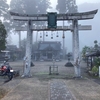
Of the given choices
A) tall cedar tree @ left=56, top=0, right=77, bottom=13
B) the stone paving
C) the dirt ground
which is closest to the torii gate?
the dirt ground

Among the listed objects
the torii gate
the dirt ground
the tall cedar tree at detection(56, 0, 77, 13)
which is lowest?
the dirt ground

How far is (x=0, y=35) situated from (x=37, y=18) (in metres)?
7.40

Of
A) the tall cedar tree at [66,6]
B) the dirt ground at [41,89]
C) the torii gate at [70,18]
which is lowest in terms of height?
the dirt ground at [41,89]

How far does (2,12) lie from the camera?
174ft

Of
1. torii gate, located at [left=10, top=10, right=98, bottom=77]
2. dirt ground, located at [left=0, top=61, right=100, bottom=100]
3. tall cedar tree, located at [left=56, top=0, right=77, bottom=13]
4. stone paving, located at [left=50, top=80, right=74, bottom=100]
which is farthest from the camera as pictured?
tall cedar tree, located at [left=56, top=0, right=77, bottom=13]

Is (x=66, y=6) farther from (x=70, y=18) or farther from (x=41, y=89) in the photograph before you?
(x=41, y=89)

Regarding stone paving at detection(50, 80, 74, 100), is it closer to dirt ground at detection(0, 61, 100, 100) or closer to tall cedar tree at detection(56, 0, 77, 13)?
dirt ground at detection(0, 61, 100, 100)

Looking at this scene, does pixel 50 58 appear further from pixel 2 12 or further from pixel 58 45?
pixel 2 12

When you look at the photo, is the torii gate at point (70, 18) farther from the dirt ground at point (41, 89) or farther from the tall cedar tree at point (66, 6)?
the tall cedar tree at point (66, 6)

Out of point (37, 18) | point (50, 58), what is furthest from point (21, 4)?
point (37, 18)

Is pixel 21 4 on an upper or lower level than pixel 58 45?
upper

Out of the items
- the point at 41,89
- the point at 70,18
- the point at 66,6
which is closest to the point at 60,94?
the point at 41,89

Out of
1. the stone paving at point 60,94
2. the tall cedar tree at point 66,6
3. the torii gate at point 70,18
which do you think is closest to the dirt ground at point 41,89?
the stone paving at point 60,94

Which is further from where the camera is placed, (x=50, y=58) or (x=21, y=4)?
(x=21, y=4)
